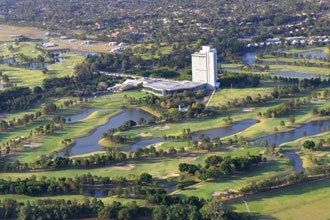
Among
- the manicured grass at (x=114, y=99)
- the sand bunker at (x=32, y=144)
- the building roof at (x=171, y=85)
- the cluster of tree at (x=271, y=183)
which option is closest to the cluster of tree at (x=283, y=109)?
the building roof at (x=171, y=85)

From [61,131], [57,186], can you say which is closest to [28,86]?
[61,131]

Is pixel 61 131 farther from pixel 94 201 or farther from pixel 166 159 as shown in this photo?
pixel 94 201

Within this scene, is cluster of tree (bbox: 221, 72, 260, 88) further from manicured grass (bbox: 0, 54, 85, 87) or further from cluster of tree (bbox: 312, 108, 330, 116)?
manicured grass (bbox: 0, 54, 85, 87)

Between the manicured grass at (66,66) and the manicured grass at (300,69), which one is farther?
the manicured grass at (66,66)

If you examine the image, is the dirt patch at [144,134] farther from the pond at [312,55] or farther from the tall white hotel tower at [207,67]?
the pond at [312,55]

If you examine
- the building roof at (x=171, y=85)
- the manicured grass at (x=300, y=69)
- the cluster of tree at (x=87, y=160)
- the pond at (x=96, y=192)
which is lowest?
the pond at (x=96, y=192)

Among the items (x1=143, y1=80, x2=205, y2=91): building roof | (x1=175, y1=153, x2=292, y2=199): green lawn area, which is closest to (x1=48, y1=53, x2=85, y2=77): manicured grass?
(x1=143, y1=80, x2=205, y2=91): building roof

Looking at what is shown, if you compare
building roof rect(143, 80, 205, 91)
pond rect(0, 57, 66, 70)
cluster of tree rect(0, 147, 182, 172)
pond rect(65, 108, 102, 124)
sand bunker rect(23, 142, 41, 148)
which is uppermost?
pond rect(0, 57, 66, 70)
